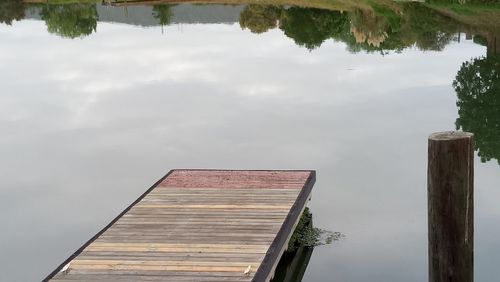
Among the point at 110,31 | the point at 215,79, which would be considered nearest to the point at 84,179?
the point at 215,79

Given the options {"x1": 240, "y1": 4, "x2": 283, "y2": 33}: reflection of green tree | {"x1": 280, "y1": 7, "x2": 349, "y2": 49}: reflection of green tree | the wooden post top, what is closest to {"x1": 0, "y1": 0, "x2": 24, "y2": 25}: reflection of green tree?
{"x1": 240, "y1": 4, "x2": 283, "y2": 33}: reflection of green tree

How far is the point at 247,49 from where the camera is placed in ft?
135

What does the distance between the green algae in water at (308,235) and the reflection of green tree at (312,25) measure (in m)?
26.9

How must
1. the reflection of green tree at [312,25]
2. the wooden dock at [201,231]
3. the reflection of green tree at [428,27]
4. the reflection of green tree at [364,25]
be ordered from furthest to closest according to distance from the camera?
the reflection of green tree at [312,25] → the reflection of green tree at [364,25] → the reflection of green tree at [428,27] → the wooden dock at [201,231]

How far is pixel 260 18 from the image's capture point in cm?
5388

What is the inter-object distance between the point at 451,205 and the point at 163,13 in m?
58.6

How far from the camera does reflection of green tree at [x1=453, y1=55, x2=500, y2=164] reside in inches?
779

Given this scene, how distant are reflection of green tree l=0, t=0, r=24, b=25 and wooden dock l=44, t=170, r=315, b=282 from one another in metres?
57.2

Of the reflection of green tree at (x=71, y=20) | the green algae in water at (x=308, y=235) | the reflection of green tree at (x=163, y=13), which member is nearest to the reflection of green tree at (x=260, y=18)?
the reflection of green tree at (x=163, y=13)

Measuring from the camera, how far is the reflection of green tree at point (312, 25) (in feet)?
142

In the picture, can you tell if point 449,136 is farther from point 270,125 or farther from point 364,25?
point 364,25

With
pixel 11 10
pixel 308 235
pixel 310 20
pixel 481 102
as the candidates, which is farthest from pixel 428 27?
pixel 11 10

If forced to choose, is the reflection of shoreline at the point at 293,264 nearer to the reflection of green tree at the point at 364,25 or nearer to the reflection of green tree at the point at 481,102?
the reflection of green tree at the point at 481,102

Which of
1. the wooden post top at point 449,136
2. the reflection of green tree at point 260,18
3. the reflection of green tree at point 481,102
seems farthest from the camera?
the reflection of green tree at point 260,18
